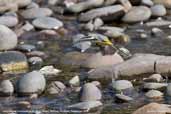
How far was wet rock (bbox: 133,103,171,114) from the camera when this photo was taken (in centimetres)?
630

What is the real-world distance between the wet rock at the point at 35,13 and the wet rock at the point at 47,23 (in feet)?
1.31

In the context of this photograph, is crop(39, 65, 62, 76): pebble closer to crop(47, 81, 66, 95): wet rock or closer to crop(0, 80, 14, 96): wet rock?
crop(47, 81, 66, 95): wet rock

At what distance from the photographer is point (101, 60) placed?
814 centimetres

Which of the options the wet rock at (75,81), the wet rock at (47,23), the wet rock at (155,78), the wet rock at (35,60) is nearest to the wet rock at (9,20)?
the wet rock at (47,23)

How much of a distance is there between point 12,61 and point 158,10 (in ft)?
11.6

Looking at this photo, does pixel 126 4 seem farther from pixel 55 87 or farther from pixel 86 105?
pixel 86 105

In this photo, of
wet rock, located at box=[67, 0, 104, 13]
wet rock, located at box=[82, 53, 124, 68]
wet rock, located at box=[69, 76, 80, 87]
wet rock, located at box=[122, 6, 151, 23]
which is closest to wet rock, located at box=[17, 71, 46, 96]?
wet rock, located at box=[69, 76, 80, 87]

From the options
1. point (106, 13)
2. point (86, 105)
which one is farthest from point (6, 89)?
point (106, 13)

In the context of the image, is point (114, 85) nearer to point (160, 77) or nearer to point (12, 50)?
point (160, 77)

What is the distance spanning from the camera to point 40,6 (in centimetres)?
1172

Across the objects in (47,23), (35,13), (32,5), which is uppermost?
(32,5)

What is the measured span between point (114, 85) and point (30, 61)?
152cm

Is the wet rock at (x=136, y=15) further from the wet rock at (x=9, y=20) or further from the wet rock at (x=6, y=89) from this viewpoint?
the wet rock at (x=6, y=89)

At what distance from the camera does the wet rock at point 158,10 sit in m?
11.1
